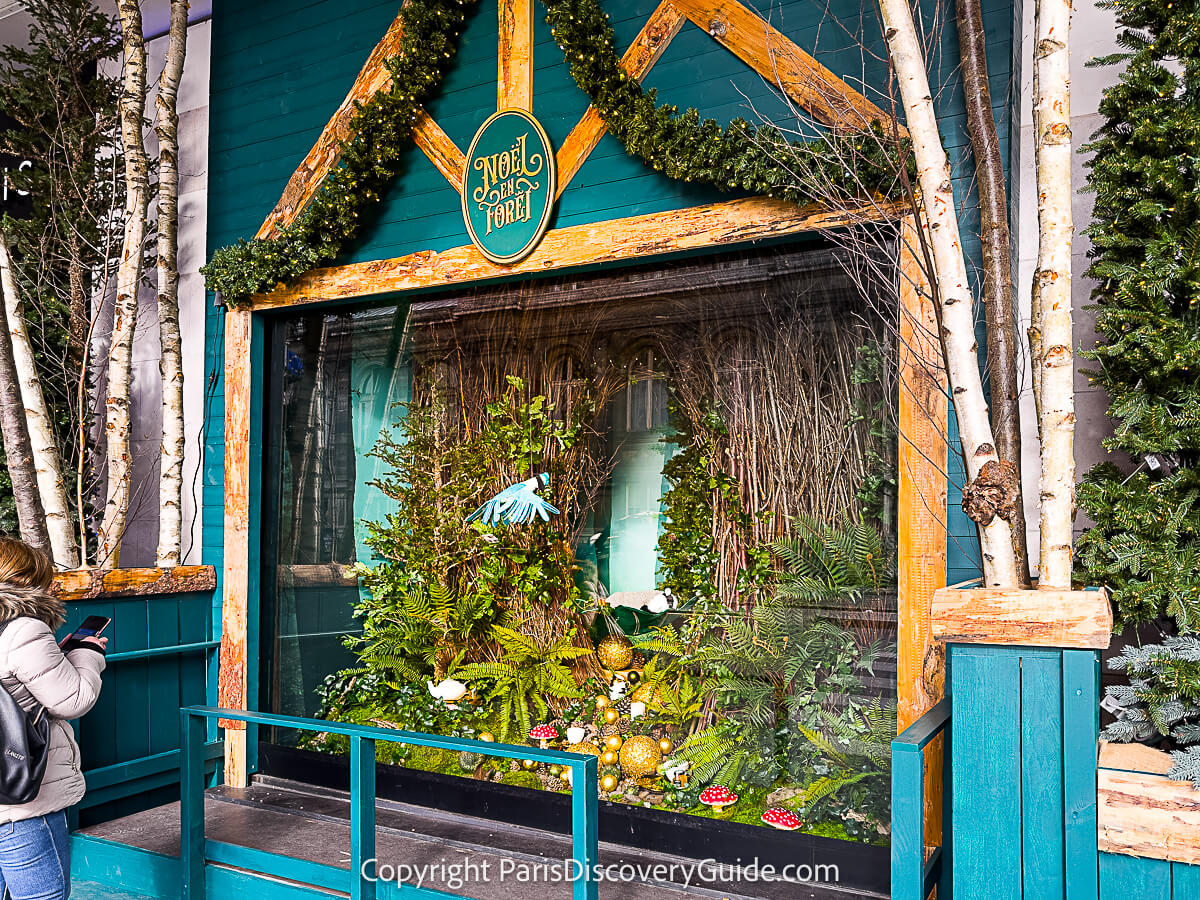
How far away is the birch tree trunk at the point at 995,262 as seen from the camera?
8.31 feet

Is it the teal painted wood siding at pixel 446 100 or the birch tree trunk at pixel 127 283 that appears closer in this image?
the teal painted wood siding at pixel 446 100

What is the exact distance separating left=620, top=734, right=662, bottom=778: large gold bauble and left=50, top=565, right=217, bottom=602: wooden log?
2.47m

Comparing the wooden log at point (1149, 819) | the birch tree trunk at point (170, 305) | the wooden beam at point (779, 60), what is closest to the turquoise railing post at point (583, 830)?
the wooden log at point (1149, 819)

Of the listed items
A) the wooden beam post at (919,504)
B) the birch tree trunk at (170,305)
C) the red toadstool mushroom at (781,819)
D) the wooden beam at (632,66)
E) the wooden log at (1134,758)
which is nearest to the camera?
the wooden log at (1134,758)

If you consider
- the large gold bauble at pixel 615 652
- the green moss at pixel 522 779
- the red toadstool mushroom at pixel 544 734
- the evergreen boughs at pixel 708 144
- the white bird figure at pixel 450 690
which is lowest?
the green moss at pixel 522 779

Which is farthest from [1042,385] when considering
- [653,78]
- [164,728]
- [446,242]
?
[164,728]

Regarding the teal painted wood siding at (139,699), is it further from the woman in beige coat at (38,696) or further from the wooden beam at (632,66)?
the wooden beam at (632,66)

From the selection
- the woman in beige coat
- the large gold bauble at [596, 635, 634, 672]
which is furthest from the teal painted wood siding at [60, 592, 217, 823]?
the large gold bauble at [596, 635, 634, 672]

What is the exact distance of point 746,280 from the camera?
3711 mm

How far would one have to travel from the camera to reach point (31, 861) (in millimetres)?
2562

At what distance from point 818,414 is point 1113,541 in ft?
3.94

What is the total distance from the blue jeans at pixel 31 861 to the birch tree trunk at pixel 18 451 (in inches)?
85.1

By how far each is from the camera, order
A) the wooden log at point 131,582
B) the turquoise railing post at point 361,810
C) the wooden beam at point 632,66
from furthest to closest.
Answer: the wooden log at point 131,582, the wooden beam at point 632,66, the turquoise railing post at point 361,810

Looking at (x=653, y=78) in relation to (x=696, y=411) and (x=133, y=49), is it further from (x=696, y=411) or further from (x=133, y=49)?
(x=133, y=49)
